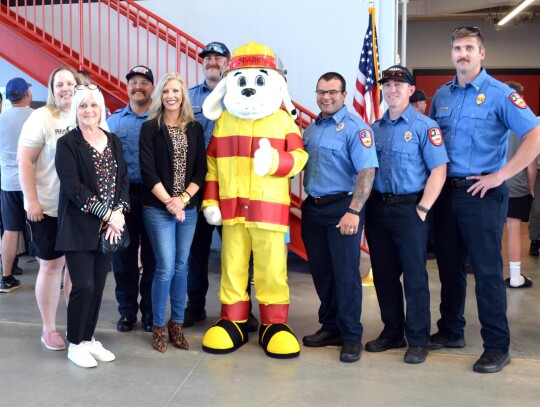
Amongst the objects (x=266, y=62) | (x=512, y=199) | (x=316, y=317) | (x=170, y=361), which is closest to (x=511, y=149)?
(x=512, y=199)

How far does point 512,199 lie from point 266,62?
3.17 meters

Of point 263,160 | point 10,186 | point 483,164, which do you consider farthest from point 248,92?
point 10,186

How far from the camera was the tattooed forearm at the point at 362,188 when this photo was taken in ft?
11.3

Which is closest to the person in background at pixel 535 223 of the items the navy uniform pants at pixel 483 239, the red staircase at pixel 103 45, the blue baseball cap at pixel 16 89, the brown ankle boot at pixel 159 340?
A: the red staircase at pixel 103 45

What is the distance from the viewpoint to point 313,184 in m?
3.66

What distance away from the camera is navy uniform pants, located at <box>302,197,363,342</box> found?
359cm

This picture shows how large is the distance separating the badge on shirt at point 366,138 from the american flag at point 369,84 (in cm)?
185

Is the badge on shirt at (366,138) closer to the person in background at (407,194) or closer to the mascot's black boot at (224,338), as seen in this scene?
the person in background at (407,194)

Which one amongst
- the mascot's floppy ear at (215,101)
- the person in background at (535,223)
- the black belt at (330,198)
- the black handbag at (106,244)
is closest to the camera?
the black handbag at (106,244)

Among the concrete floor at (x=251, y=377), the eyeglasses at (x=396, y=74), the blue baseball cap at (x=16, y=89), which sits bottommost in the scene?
the concrete floor at (x=251, y=377)

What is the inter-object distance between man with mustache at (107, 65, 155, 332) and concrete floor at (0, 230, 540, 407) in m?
0.19

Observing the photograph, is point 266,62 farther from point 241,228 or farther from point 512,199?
point 512,199

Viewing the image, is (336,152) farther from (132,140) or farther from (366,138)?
(132,140)

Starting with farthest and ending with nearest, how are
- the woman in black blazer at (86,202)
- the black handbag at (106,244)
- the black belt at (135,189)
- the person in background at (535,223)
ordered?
the person in background at (535,223), the black belt at (135,189), the black handbag at (106,244), the woman in black blazer at (86,202)
